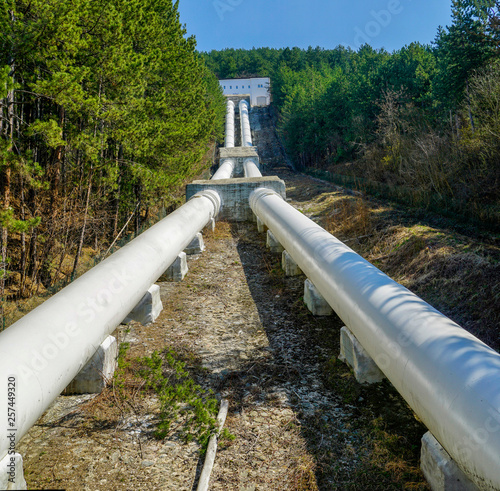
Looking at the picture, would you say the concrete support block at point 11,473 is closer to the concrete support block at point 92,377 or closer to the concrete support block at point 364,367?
the concrete support block at point 92,377

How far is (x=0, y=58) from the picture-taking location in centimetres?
721

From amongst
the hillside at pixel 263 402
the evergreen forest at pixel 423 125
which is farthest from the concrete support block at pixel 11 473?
the evergreen forest at pixel 423 125

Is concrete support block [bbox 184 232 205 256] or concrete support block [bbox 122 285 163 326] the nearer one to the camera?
concrete support block [bbox 122 285 163 326]

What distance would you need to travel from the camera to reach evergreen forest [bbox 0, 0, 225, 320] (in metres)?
7.02

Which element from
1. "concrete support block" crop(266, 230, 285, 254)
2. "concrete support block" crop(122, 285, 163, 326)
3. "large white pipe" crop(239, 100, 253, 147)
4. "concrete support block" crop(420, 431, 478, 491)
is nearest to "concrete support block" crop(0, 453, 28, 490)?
"concrete support block" crop(420, 431, 478, 491)

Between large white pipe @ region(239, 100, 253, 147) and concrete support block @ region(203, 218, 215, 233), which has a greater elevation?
large white pipe @ region(239, 100, 253, 147)

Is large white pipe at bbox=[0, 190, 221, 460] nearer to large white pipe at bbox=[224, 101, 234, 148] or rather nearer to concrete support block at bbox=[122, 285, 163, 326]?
concrete support block at bbox=[122, 285, 163, 326]

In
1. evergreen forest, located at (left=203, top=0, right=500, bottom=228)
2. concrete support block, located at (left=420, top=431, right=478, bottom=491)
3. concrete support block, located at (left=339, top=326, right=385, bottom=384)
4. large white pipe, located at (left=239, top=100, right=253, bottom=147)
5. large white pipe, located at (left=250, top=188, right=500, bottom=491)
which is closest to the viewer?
large white pipe, located at (left=250, top=188, right=500, bottom=491)

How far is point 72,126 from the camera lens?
361 inches

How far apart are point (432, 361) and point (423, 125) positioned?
17106mm

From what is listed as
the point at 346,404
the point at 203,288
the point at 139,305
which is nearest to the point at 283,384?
the point at 346,404

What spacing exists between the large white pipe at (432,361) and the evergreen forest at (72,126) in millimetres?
5487

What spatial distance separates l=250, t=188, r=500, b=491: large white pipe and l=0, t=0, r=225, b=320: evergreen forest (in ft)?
18.0

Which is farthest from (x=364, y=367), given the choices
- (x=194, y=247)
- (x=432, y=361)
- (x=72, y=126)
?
(x=72, y=126)
